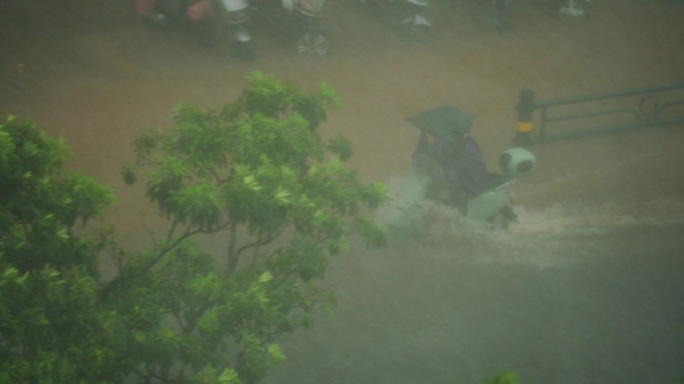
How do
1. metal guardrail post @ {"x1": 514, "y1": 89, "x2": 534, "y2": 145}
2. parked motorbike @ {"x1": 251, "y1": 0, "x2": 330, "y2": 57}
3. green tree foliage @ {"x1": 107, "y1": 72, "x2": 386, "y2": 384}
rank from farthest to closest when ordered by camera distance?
parked motorbike @ {"x1": 251, "y1": 0, "x2": 330, "y2": 57} → metal guardrail post @ {"x1": 514, "y1": 89, "x2": 534, "y2": 145} → green tree foliage @ {"x1": 107, "y1": 72, "x2": 386, "y2": 384}

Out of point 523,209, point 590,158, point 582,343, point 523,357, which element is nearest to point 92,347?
point 523,357

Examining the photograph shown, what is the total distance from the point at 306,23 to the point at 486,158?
365 cm

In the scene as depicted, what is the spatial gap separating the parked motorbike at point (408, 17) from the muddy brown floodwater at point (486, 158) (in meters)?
0.27

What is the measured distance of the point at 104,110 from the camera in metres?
10.2

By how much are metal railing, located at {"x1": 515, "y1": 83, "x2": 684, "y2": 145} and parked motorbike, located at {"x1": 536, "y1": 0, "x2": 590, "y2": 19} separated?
337 centimetres

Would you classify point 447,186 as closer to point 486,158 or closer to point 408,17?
point 486,158

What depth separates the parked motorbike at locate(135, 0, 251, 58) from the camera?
11.5 m

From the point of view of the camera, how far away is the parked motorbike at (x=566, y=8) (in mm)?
15234

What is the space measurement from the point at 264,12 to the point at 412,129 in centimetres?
358

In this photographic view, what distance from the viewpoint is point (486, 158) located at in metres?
10.4

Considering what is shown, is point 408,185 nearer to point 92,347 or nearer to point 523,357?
point 523,357

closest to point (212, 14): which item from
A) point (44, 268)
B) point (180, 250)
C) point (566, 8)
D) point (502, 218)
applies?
point (502, 218)

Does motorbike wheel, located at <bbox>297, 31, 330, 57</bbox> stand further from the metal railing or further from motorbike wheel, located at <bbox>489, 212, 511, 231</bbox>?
motorbike wheel, located at <bbox>489, 212, 511, 231</bbox>

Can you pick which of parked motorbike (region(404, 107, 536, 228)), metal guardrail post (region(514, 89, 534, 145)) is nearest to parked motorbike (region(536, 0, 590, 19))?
metal guardrail post (region(514, 89, 534, 145))
